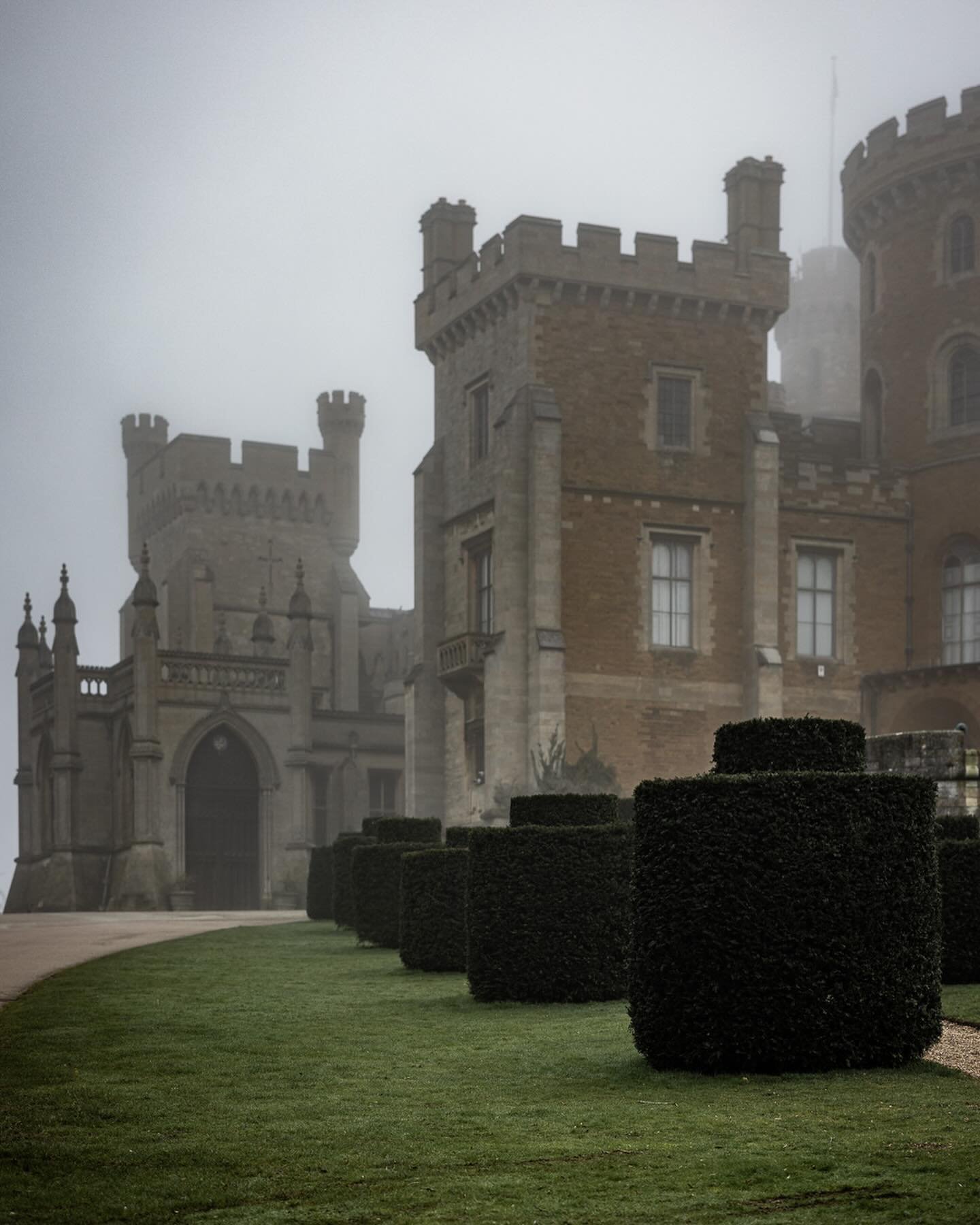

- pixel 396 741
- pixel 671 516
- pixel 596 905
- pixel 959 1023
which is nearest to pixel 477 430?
pixel 671 516

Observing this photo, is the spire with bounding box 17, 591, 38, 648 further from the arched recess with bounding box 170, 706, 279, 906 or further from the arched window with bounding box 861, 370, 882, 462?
the arched window with bounding box 861, 370, 882, 462

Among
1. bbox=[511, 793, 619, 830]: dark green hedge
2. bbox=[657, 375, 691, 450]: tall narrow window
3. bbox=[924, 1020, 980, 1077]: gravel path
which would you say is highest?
bbox=[657, 375, 691, 450]: tall narrow window

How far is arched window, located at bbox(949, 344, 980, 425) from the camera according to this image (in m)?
44.6

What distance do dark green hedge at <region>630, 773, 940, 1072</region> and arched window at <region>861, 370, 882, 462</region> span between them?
1483 inches

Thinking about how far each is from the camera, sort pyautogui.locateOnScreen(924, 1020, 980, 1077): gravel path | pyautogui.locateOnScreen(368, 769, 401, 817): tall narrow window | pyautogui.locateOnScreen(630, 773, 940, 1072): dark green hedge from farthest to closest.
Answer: pyautogui.locateOnScreen(368, 769, 401, 817): tall narrow window → pyautogui.locateOnScreen(924, 1020, 980, 1077): gravel path → pyautogui.locateOnScreen(630, 773, 940, 1072): dark green hedge

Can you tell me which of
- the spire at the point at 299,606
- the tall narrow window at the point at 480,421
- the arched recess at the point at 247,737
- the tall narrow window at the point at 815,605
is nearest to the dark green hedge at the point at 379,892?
the tall narrow window at the point at 480,421

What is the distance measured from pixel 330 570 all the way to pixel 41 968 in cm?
5035

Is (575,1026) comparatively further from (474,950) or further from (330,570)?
(330,570)

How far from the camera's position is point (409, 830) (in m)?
24.1

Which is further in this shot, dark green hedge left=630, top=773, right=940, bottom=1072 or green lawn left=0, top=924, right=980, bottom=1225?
dark green hedge left=630, top=773, right=940, bottom=1072

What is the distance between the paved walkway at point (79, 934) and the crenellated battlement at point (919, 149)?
2340cm

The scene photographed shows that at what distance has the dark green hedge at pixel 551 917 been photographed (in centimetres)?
1490

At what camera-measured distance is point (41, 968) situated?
61.2 ft

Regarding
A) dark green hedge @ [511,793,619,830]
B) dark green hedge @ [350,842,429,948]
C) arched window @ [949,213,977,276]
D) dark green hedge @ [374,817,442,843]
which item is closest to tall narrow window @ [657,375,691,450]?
arched window @ [949,213,977,276]
